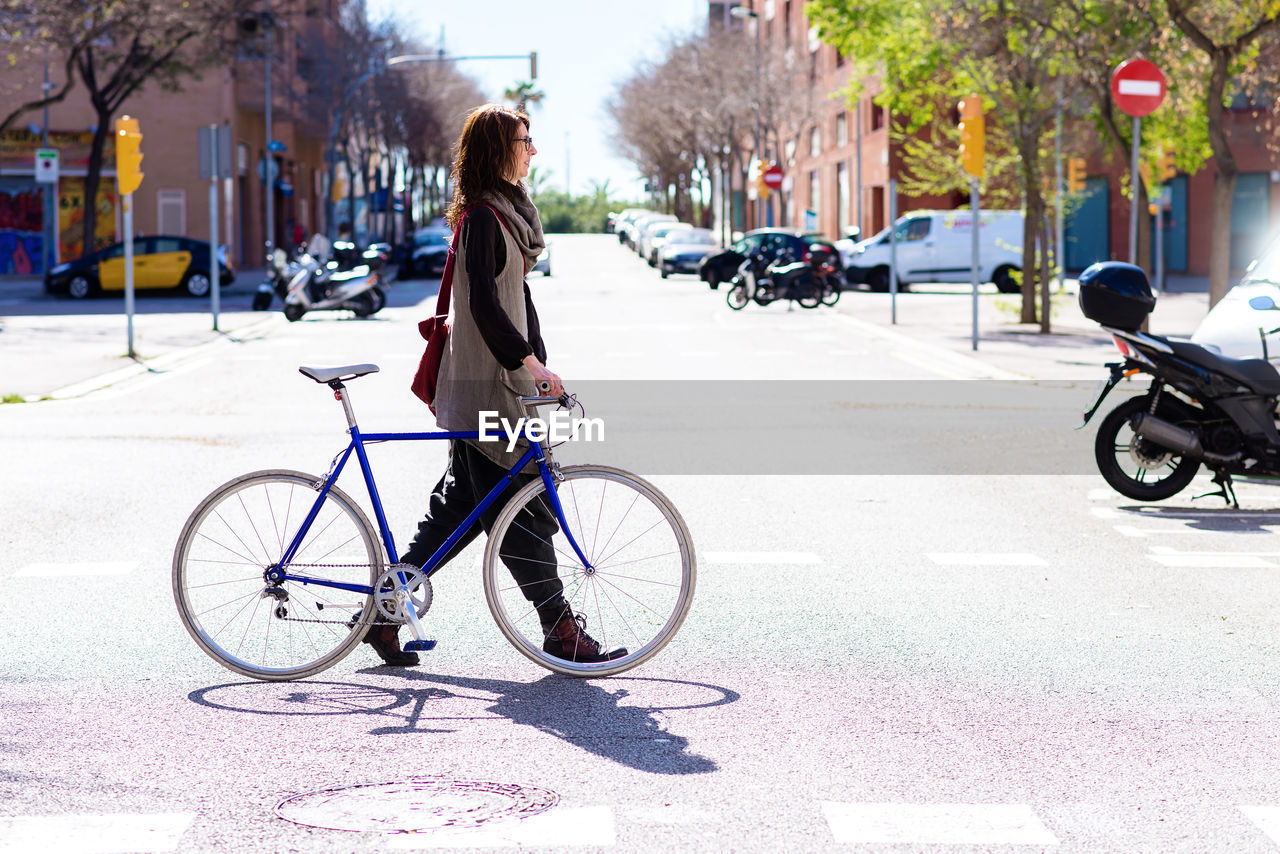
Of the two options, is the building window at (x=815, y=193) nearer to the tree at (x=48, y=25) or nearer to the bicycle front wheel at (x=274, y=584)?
the tree at (x=48, y=25)

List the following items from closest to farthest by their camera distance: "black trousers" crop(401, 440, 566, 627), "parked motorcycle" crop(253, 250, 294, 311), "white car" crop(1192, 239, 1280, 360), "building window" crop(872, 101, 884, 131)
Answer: "black trousers" crop(401, 440, 566, 627) → "white car" crop(1192, 239, 1280, 360) → "parked motorcycle" crop(253, 250, 294, 311) → "building window" crop(872, 101, 884, 131)

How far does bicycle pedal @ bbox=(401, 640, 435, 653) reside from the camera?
598 centimetres

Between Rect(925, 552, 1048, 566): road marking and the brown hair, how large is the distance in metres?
3.09

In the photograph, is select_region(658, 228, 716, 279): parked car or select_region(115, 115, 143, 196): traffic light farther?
select_region(658, 228, 716, 279): parked car

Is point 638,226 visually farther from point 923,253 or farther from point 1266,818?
point 1266,818

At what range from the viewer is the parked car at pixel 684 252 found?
51344 mm

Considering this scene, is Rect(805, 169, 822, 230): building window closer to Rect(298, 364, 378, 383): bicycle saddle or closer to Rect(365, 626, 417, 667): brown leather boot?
Rect(365, 626, 417, 667): brown leather boot

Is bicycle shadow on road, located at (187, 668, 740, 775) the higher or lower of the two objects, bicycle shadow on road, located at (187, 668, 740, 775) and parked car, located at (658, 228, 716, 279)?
the lower

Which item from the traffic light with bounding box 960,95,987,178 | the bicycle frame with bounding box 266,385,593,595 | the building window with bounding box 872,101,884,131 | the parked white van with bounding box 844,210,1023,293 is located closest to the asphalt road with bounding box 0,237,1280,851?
the bicycle frame with bounding box 266,385,593,595

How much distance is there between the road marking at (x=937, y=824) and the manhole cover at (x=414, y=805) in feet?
2.41

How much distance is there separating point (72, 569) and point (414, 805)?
3861 millimetres

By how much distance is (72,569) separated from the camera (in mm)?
7957

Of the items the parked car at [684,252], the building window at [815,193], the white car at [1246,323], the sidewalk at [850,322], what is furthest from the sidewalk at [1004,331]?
the building window at [815,193]

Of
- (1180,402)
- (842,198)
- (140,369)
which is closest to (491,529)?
(1180,402)
